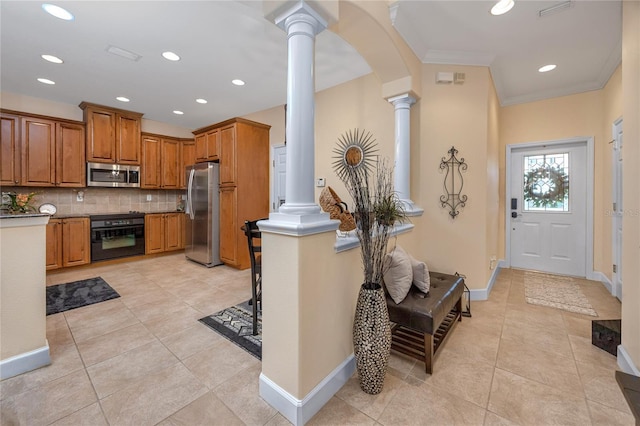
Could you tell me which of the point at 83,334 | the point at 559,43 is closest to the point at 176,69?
the point at 83,334

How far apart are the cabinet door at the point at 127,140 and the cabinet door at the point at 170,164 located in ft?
1.51

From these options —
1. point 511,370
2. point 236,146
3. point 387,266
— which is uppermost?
point 236,146

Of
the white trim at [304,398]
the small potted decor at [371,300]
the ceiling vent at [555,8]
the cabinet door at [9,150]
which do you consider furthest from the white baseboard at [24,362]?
the ceiling vent at [555,8]

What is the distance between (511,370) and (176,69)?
4.46 meters

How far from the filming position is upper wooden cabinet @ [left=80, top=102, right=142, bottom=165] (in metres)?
4.33

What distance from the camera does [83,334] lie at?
2.31 meters

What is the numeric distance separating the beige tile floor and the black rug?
243 millimetres

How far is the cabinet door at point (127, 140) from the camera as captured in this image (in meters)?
4.61

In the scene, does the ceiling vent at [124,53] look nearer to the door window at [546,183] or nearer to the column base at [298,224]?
the column base at [298,224]

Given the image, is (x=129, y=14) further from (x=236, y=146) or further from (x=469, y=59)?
(x=469, y=59)

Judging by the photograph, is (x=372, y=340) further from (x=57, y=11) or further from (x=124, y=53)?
(x=124, y=53)

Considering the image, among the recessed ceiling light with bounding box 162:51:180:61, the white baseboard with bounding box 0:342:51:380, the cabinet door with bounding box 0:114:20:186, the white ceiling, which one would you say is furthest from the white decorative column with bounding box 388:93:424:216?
the cabinet door with bounding box 0:114:20:186

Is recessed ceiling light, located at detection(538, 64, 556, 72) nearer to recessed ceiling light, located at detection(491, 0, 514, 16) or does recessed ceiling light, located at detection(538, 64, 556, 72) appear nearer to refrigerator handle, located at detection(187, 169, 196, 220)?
recessed ceiling light, located at detection(491, 0, 514, 16)

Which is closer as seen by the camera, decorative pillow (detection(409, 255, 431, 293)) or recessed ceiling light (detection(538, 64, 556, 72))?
decorative pillow (detection(409, 255, 431, 293))
